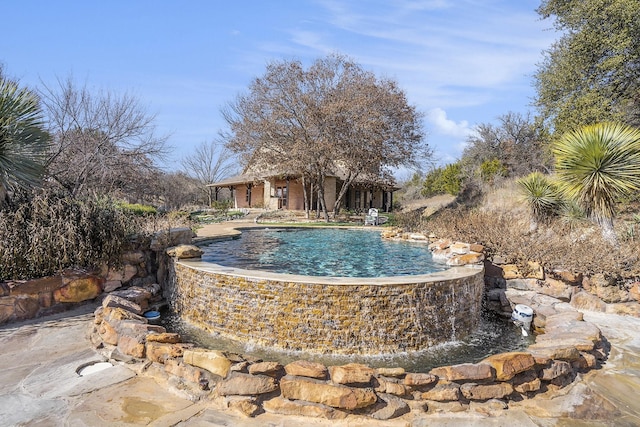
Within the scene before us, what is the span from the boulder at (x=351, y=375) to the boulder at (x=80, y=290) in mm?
4938

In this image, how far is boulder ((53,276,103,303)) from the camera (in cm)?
600

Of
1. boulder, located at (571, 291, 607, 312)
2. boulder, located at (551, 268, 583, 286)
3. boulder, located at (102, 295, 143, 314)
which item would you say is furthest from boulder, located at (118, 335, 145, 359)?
boulder, located at (571, 291, 607, 312)

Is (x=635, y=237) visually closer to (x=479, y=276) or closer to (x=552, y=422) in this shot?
(x=479, y=276)

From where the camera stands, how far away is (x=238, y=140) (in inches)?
860

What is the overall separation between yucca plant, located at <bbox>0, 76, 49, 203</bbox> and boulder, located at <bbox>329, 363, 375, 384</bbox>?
6410 mm

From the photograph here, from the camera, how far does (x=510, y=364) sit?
3.69 m

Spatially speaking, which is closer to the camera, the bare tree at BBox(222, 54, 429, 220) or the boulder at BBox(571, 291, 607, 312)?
the boulder at BBox(571, 291, 607, 312)

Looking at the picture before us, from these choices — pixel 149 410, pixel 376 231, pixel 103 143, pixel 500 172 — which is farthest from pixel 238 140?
pixel 149 410

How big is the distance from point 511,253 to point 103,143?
1470cm

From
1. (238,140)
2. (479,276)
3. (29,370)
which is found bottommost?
(29,370)

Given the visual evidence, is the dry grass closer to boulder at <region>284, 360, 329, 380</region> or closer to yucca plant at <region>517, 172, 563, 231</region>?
yucca plant at <region>517, 172, 563, 231</region>

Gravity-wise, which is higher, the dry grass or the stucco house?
the stucco house

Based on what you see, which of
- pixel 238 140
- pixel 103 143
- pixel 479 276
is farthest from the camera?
pixel 238 140

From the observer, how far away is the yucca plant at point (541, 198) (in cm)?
1138
